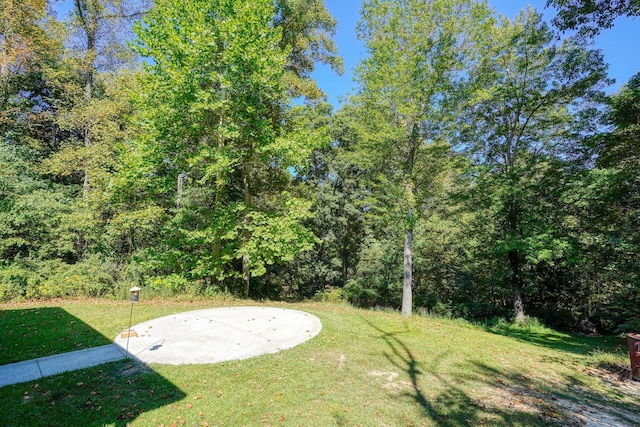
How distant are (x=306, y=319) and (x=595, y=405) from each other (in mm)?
5164

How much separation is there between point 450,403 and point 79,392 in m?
4.51

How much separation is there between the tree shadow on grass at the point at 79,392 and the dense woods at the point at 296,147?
183 inches

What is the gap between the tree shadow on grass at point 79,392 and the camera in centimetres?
297

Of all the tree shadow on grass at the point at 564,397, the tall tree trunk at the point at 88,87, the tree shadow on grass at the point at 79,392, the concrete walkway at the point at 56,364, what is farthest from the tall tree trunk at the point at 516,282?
the tall tree trunk at the point at 88,87

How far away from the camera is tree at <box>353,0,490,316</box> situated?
31.0 ft

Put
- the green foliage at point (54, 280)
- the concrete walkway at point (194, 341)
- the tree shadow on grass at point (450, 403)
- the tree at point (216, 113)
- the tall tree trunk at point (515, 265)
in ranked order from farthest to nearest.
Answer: the tall tree trunk at point (515, 265) → the tree at point (216, 113) → the green foliage at point (54, 280) → the concrete walkway at point (194, 341) → the tree shadow on grass at point (450, 403)

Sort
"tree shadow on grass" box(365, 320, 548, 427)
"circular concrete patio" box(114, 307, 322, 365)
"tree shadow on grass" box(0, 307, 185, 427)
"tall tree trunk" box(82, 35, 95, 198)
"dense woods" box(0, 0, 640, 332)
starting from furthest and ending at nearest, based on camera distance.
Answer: "tall tree trunk" box(82, 35, 95, 198) → "dense woods" box(0, 0, 640, 332) → "circular concrete patio" box(114, 307, 322, 365) → "tree shadow on grass" box(365, 320, 548, 427) → "tree shadow on grass" box(0, 307, 185, 427)

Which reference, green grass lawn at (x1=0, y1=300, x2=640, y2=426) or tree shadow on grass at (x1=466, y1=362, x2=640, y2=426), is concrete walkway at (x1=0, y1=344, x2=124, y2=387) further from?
tree shadow on grass at (x1=466, y1=362, x2=640, y2=426)

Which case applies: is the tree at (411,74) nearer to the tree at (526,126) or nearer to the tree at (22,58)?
the tree at (526,126)

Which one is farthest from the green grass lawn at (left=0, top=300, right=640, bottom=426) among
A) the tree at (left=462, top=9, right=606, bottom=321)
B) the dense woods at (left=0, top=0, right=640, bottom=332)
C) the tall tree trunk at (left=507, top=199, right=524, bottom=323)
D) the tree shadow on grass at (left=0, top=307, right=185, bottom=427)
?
the tall tree trunk at (left=507, top=199, right=524, bottom=323)

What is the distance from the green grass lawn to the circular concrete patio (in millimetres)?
308

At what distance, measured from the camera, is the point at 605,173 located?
8.92 m

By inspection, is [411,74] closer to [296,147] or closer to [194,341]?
[296,147]

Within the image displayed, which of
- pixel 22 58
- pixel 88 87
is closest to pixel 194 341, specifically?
pixel 88 87
